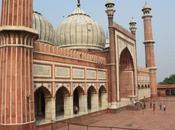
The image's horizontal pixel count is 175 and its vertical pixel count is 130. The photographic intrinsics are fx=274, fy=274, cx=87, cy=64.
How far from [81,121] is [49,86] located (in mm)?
3635

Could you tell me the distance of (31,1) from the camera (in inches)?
456

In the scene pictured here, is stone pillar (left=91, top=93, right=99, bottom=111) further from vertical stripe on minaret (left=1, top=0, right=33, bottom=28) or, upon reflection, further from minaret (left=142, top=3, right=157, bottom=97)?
minaret (left=142, top=3, right=157, bottom=97)

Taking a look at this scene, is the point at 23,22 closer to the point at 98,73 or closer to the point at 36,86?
the point at 36,86

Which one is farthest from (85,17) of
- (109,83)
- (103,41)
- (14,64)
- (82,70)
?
(14,64)

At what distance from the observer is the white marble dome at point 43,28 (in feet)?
60.6

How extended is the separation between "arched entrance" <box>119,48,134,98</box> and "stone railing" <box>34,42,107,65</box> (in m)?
5.71

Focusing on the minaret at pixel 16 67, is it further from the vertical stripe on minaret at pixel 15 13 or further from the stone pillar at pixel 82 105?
the stone pillar at pixel 82 105

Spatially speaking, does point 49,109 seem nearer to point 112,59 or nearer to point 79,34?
point 112,59

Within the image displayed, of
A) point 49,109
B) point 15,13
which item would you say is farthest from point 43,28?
point 15,13

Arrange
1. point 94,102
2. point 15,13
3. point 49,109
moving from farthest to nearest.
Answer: point 94,102
point 49,109
point 15,13

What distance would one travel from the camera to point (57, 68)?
1391cm

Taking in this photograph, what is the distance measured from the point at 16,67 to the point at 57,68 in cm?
365

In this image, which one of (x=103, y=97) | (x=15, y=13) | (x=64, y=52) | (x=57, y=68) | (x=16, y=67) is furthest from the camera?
(x=103, y=97)

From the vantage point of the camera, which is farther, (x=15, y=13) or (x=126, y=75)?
(x=126, y=75)
